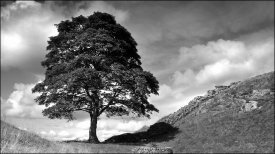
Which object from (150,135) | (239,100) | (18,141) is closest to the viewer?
(18,141)

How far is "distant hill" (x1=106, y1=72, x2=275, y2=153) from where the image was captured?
25656 millimetres

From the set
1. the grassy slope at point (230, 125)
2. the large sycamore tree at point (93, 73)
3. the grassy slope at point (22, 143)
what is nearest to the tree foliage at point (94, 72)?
the large sycamore tree at point (93, 73)

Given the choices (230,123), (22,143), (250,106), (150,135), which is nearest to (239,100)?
(250,106)

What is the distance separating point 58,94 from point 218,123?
16401 mm

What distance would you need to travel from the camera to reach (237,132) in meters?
28.0

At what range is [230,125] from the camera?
97.5ft

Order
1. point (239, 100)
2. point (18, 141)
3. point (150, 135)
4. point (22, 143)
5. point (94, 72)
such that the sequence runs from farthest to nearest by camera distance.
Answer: point (150, 135), point (239, 100), point (94, 72), point (22, 143), point (18, 141)

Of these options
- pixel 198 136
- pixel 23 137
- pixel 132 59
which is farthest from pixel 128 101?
pixel 23 137

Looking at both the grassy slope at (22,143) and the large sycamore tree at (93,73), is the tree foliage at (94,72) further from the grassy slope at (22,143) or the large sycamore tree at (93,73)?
the grassy slope at (22,143)

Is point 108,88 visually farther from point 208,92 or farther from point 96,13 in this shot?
point 208,92

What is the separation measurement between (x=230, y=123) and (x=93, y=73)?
Answer: 1424 centimetres

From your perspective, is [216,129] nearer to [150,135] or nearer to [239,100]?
[239,100]

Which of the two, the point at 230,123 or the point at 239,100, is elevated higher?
the point at 239,100

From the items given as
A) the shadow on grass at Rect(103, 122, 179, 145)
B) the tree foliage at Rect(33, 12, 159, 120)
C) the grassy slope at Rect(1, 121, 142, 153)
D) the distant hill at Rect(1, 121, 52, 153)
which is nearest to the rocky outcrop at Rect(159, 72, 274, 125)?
the shadow on grass at Rect(103, 122, 179, 145)
